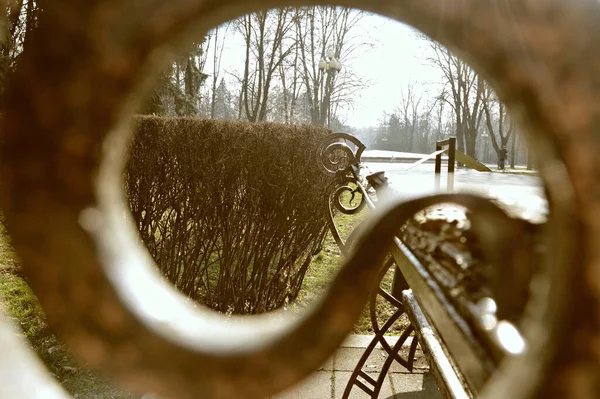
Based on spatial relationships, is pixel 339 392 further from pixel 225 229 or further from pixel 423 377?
pixel 225 229

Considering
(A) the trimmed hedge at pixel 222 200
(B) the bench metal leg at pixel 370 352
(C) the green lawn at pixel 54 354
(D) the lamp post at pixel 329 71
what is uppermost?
(D) the lamp post at pixel 329 71

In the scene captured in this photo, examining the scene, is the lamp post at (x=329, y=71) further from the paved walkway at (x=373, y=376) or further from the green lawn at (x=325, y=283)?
the paved walkway at (x=373, y=376)

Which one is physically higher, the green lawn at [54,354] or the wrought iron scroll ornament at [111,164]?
the wrought iron scroll ornament at [111,164]

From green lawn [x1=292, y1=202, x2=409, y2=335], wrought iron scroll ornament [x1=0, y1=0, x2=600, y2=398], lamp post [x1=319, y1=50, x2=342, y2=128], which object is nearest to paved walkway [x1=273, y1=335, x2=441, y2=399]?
green lawn [x1=292, y1=202, x2=409, y2=335]

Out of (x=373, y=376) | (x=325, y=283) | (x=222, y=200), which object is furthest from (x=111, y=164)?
(x=222, y=200)

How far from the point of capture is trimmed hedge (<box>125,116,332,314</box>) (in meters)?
5.30

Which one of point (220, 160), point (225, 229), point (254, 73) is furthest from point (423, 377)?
point (254, 73)

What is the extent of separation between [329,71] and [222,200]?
12.7 meters

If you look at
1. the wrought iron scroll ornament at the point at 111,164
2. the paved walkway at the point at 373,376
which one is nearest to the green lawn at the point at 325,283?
the paved walkway at the point at 373,376

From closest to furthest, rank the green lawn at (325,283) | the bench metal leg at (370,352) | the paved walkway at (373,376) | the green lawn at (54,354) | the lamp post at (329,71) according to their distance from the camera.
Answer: the bench metal leg at (370,352) → the paved walkway at (373,376) → the green lawn at (54,354) → the green lawn at (325,283) → the lamp post at (329,71)

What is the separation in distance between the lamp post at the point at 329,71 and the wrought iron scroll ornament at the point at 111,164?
1550 cm

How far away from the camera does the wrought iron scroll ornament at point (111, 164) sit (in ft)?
0.94

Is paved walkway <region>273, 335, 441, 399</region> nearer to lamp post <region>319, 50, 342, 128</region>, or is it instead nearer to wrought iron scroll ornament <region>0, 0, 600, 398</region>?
wrought iron scroll ornament <region>0, 0, 600, 398</region>

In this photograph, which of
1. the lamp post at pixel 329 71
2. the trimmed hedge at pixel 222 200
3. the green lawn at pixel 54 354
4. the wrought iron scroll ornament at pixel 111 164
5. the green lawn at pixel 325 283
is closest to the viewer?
the wrought iron scroll ornament at pixel 111 164
